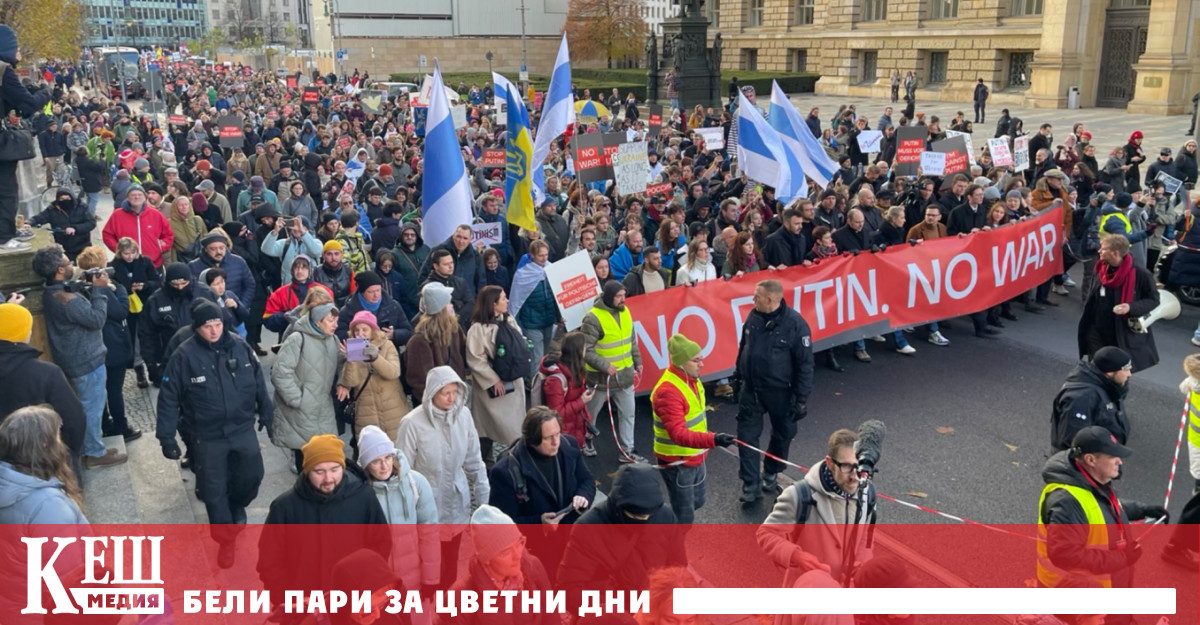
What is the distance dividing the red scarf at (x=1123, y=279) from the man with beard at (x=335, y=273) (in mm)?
6664

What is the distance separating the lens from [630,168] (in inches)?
477

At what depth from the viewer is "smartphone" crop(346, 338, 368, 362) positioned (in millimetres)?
6145

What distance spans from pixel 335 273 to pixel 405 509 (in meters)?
4.26

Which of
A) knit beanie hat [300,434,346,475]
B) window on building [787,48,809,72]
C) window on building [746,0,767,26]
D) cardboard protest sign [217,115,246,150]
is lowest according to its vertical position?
knit beanie hat [300,434,346,475]

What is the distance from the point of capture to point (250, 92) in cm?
4091

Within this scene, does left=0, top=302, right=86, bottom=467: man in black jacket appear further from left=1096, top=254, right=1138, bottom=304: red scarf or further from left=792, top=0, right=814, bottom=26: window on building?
left=792, top=0, right=814, bottom=26: window on building

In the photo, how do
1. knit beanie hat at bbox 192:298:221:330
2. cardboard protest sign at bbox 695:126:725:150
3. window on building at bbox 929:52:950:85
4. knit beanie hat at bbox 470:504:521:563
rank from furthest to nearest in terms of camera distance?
1. window on building at bbox 929:52:950:85
2. cardboard protest sign at bbox 695:126:725:150
3. knit beanie hat at bbox 192:298:221:330
4. knit beanie hat at bbox 470:504:521:563

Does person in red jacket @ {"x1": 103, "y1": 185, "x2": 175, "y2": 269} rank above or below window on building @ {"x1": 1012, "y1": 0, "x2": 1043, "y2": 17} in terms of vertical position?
below

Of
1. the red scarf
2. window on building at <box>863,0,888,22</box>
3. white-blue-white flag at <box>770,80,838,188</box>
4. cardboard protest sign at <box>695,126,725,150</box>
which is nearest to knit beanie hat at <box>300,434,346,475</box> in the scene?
the red scarf

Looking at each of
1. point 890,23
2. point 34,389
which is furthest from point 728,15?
point 34,389

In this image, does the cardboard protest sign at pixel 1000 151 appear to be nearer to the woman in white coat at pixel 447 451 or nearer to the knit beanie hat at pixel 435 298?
the knit beanie hat at pixel 435 298

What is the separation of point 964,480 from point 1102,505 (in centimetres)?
292

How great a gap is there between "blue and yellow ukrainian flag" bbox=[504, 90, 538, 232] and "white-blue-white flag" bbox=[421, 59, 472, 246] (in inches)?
44.0

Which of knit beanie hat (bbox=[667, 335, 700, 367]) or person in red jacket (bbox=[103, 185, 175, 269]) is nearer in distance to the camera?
knit beanie hat (bbox=[667, 335, 700, 367])
